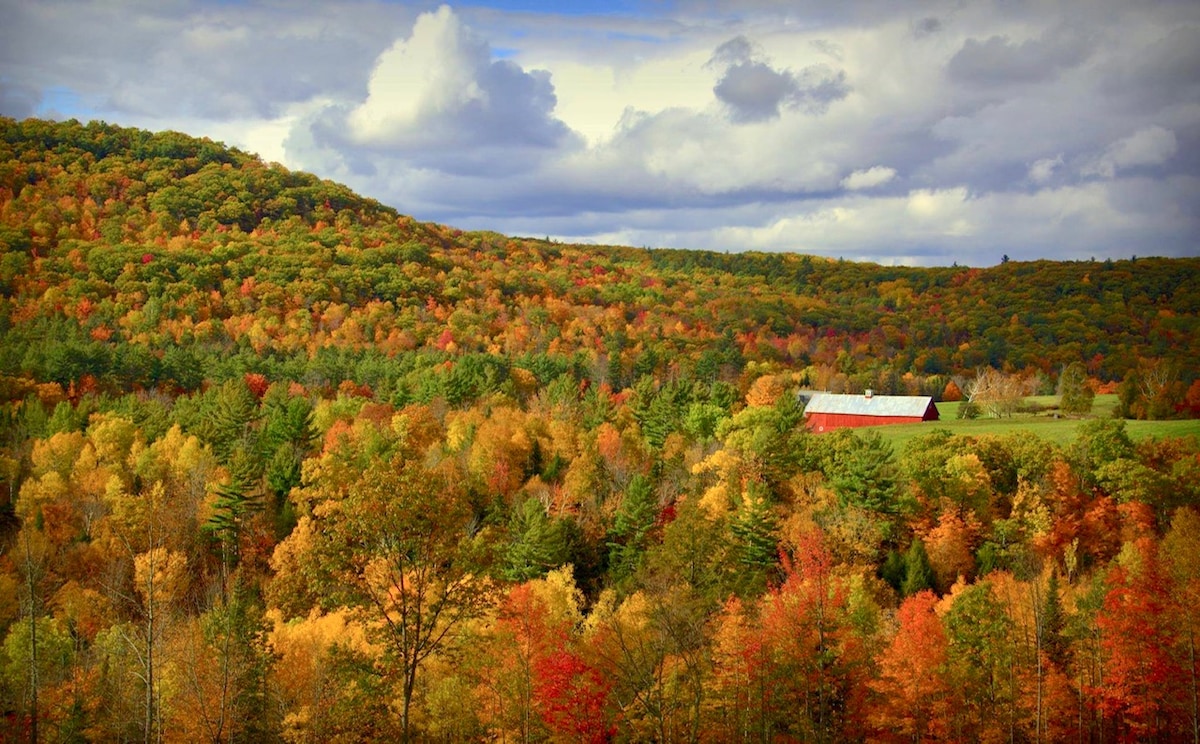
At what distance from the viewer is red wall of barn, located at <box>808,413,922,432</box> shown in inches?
3159

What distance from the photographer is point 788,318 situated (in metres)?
141

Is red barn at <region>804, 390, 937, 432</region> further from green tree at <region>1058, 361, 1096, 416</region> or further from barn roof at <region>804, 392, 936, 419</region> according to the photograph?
green tree at <region>1058, 361, 1096, 416</region>

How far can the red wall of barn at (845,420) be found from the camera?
263ft

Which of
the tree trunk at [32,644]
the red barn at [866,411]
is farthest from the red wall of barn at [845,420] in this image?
the tree trunk at [32,644]

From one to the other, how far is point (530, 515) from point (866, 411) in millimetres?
40897

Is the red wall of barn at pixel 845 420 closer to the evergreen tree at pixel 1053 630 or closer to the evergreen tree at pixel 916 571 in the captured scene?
the evergreen tree at pixel 916 571

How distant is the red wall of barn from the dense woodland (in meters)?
4.92

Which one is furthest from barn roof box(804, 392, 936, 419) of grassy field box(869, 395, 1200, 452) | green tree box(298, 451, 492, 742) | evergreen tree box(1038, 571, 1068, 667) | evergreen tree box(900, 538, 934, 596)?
green tree box(298, 451, 492, 742)

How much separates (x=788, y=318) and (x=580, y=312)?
3169cm

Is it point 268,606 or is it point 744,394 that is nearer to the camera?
point 268,606

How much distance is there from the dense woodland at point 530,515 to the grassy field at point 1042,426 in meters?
2.75

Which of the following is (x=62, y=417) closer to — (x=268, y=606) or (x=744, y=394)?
(x=268, y=606)

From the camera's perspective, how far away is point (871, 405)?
274 ft

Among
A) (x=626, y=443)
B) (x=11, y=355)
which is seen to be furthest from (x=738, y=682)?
(x=11, y=355)
